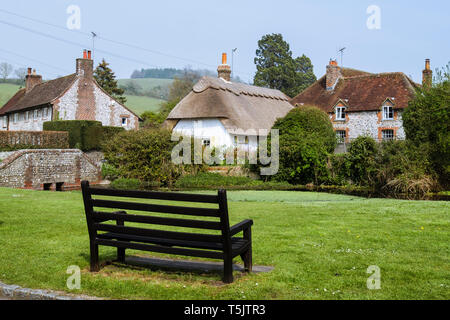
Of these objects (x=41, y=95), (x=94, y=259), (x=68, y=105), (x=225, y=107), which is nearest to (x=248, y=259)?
(x=94, y=259)

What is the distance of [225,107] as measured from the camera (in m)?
35.9

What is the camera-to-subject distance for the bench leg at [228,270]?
4.83 meters

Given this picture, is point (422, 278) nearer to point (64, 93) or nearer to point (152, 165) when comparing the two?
point (152, 165)

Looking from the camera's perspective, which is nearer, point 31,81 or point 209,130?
point 209,130

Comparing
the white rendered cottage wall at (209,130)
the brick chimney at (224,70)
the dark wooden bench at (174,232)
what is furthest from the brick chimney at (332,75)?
the dark wooden bench at (174,232)

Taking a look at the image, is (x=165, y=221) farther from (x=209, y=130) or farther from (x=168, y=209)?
(x=209, y=130)

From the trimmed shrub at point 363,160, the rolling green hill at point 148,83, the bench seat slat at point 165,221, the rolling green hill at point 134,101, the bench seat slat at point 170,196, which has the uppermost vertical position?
the rolling green hill at point 148,83

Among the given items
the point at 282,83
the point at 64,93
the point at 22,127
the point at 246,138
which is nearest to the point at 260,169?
the point at 246,138

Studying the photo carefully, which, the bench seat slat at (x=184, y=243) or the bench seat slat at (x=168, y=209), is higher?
the bench seat slat at (x=168, y=209)

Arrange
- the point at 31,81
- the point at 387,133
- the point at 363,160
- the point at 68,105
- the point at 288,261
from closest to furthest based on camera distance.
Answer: the point at 288,261 → the point at 363,160 → the point at 387,133 → the point at 68,105 → the point at 31,81

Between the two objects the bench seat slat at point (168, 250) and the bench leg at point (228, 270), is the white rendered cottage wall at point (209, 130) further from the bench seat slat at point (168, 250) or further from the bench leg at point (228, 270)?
the bench leg at point (228, 270)

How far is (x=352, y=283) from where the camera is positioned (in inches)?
189

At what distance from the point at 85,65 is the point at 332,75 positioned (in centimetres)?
2274

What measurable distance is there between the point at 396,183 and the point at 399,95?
16.6 metres
